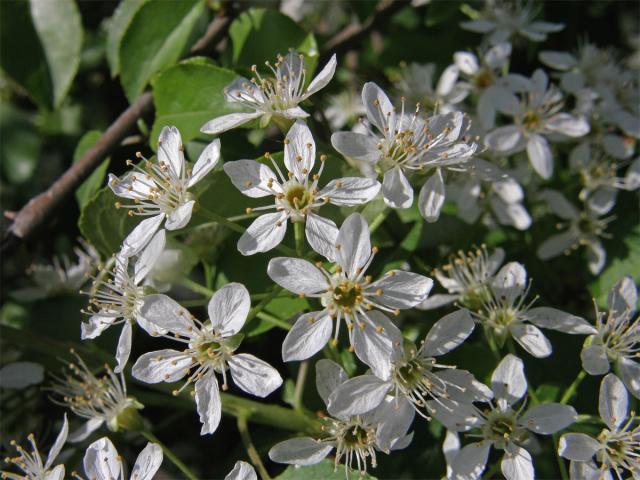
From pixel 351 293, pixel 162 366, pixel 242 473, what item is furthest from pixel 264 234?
pixel 242 473

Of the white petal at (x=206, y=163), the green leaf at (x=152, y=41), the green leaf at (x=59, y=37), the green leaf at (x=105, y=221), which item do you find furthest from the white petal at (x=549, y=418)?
the green leaf at (x=59, y=37)

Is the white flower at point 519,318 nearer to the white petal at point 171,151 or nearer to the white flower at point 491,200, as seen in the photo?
the white flower at point 491,200

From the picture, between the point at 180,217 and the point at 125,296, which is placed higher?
the point at 180,217

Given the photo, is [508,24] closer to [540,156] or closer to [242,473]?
Answer: [540,156]

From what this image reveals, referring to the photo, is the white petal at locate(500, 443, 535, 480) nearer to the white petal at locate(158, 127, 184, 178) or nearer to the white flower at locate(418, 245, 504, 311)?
the white flower at locate(418, 245, 504, 311)

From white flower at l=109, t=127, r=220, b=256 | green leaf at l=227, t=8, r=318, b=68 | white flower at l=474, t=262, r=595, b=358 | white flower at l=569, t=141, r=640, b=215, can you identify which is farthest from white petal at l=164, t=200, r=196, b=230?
white flower at l=569, t=141, r=640, b=215

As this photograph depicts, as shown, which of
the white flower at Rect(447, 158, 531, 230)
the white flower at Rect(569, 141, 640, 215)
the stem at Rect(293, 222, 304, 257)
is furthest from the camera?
the white flower at Rect(569, 141, 640, 215)
